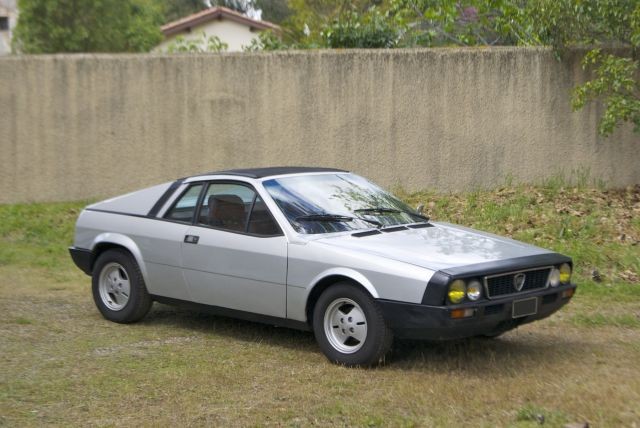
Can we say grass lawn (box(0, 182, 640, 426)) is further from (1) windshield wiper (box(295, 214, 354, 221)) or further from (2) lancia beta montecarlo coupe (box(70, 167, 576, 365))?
(1) windshield wiper (box(295, 214, 354, 221))

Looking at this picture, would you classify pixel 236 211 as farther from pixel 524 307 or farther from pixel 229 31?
pixel 229 31

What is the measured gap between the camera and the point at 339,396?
5695 millimetres

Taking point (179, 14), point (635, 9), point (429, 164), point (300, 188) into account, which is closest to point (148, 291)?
point (300, 188)

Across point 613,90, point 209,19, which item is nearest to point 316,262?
point 613,90

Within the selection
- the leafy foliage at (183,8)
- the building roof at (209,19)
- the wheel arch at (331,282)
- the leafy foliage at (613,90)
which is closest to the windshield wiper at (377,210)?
the wheel arch at (331,282)

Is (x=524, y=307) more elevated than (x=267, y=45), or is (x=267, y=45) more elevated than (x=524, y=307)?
(x=267, y=45)

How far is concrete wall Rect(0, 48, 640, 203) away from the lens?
40.1ft

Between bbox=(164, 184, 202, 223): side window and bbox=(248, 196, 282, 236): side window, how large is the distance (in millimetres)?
675

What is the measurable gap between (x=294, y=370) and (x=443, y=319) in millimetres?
1134

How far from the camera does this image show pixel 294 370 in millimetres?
6352

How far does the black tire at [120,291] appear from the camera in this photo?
7.75 metres

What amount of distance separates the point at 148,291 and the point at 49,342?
910 mm

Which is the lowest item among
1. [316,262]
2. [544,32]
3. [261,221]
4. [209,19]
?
[316,262]

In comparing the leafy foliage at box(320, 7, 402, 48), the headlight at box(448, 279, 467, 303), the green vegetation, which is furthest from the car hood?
the leafy foliage at box(320, 7, 402, 48)
